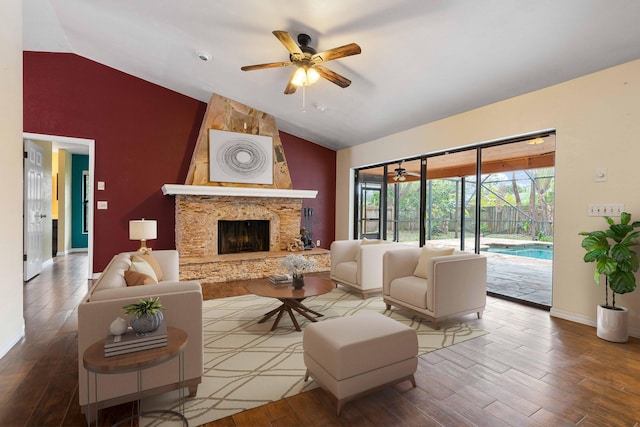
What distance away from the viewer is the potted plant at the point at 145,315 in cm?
169

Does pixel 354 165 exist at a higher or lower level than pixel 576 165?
higher

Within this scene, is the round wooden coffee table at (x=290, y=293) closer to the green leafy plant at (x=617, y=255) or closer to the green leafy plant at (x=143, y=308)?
the green leafy plant at (x=143, y=308)

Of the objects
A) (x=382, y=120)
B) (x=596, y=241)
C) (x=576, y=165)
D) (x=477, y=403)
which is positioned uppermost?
(x=382, y=120)

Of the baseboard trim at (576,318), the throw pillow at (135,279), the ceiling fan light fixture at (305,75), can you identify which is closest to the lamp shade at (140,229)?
the throw pillow at (135,279)

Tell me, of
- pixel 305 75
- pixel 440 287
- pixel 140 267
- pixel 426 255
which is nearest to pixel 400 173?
pixel 426 255

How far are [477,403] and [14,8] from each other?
16.5 ft

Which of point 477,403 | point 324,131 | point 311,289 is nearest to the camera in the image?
point 477,403

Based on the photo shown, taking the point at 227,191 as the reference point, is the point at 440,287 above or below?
below

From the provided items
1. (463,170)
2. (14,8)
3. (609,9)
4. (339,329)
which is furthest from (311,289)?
(14,8)

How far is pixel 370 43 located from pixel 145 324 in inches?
136

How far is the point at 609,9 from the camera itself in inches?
103

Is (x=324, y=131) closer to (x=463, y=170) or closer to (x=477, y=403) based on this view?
(x=463, y=170)

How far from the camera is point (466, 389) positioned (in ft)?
7.21

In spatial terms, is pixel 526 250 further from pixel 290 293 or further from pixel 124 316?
pixel 124 316
